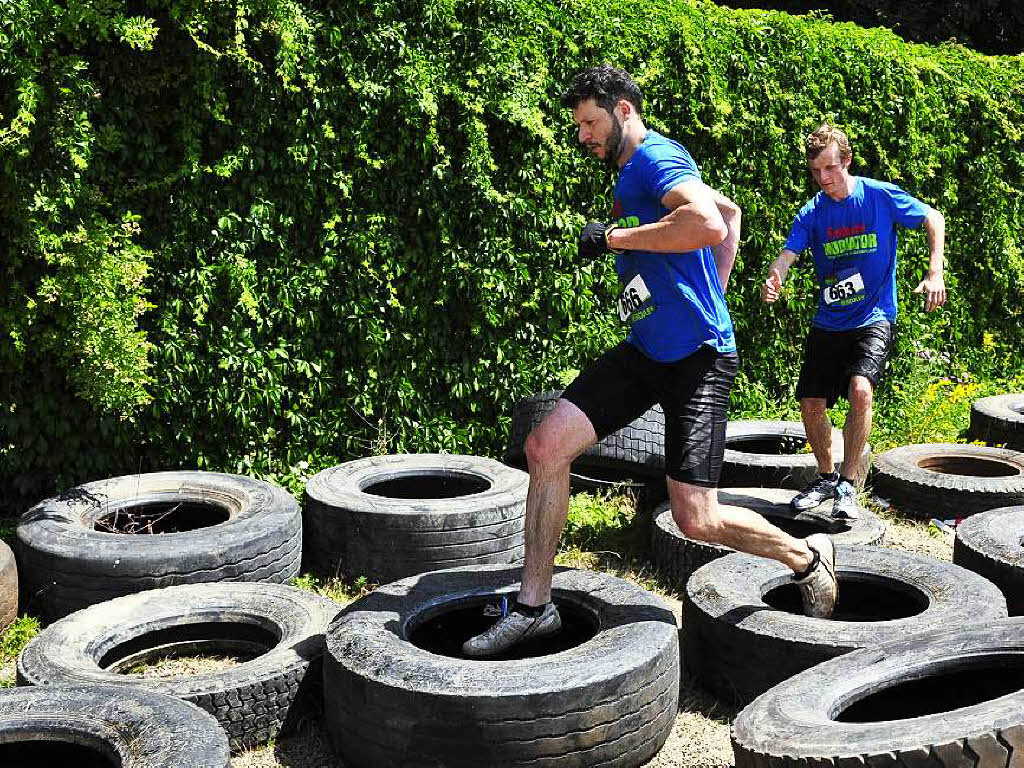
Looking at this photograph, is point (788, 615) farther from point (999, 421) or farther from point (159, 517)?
point (999, 421)

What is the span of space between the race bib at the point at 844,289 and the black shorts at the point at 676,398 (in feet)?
7.49

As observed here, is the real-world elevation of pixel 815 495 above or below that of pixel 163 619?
above

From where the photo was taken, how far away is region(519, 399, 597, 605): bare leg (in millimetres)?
3916

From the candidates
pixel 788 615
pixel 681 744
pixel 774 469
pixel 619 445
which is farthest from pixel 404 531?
pixel 774 469

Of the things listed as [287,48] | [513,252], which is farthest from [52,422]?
[513,252]

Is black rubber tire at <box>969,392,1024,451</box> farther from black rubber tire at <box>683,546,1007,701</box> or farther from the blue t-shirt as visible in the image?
black rubber tire at <box>683,546,1007,701</box>

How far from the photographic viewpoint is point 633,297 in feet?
13.3

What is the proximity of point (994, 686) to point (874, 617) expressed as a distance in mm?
1032

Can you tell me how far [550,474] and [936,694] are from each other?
1.58m

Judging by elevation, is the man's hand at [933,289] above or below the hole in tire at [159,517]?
above

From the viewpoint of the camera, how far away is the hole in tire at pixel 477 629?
4.02 m

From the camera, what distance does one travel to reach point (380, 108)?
6.21 meters

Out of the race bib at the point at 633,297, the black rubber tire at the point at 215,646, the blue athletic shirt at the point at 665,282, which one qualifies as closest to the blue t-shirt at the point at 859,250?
the blue athletic shirt at the point at 665,282

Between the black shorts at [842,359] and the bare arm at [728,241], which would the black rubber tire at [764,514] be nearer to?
the black shorts at [842,359]
